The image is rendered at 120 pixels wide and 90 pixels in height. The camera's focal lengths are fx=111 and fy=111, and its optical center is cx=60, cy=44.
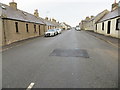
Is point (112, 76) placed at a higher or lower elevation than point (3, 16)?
lower

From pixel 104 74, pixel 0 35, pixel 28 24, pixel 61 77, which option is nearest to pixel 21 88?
pixel 61 77

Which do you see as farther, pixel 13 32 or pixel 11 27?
pixel 13 32

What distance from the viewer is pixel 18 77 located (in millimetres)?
4504

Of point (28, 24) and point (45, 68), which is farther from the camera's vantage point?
point (28, 24)

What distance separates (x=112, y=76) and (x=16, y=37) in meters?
15.2

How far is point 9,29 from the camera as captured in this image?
15.0 metres

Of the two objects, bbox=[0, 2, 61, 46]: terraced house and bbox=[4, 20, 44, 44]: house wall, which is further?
bbox=[4, 20, 44, 44]: house wall

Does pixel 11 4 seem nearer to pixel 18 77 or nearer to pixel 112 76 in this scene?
pixel 18 77

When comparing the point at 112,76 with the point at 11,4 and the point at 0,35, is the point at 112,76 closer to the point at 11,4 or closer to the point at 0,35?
the point at 0,35

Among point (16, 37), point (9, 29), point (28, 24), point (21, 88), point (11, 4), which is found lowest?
point (21, 88)

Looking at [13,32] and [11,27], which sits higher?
[11,27]

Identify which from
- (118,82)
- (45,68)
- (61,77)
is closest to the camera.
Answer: (118,82)

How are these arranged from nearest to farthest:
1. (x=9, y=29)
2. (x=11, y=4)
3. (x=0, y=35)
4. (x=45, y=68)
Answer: (x=45, y=68) < (x=0, y=35) < (x=9, y=29) < (x=11, y=4)

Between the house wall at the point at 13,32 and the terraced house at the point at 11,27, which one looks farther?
the house wall at the point at 13,32
